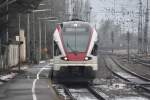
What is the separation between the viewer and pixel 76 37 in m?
30.1

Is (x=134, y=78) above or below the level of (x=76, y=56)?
below

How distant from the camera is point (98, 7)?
75.8m

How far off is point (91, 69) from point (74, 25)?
9.09 ft

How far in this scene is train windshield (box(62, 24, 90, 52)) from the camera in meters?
29.6

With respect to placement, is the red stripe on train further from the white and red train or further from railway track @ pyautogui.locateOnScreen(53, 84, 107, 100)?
railway track @ pyautogui.locateOnScreen(53, 84, 107, 100)

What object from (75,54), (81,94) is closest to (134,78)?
(75,54)

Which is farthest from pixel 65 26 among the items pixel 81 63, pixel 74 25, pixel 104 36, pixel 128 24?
pixel 104 36

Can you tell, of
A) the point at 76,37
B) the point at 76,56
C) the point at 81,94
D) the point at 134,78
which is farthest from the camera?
the point at 134,78

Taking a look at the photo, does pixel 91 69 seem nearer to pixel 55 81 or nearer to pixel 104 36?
pixel 55 81

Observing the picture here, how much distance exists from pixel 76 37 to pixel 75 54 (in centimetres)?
113

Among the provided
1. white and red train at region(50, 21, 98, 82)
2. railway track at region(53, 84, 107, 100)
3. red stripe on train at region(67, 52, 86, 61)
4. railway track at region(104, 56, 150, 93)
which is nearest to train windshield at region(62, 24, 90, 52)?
white and red train at region(50, 21, 98, 82)

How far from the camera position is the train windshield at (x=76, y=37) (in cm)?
2962

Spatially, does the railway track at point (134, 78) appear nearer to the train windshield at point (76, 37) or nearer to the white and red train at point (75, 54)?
the white and red train at point (75, 54)

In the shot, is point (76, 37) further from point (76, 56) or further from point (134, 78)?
point (134, 78)
